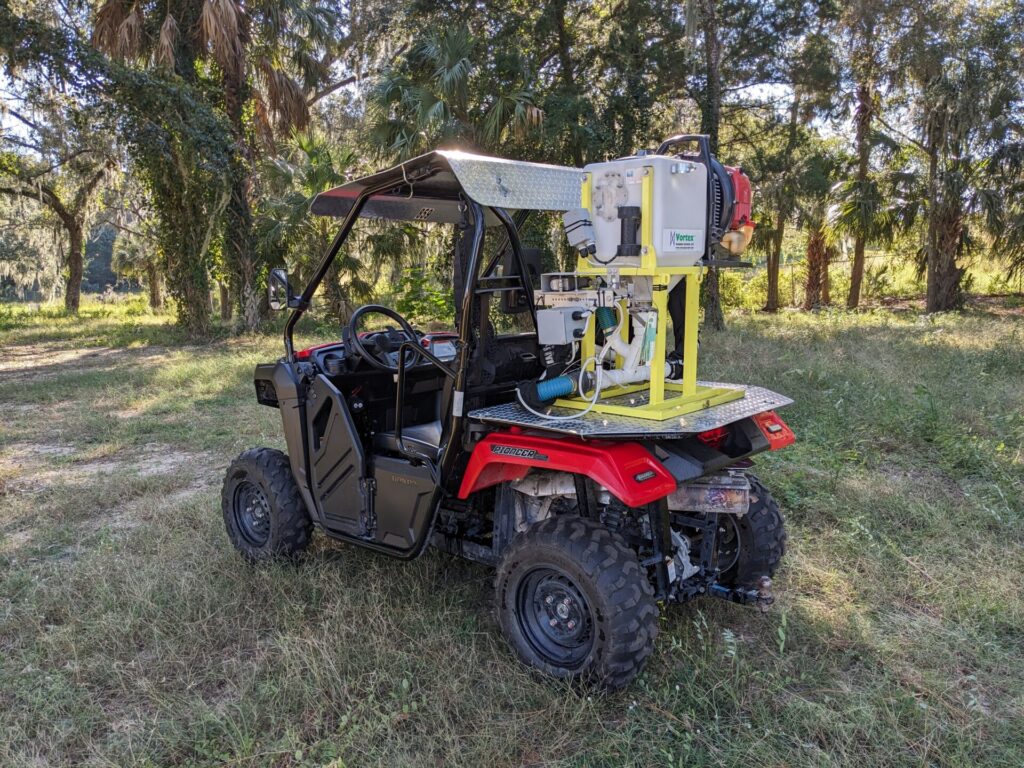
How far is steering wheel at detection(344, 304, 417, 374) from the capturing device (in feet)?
12.0

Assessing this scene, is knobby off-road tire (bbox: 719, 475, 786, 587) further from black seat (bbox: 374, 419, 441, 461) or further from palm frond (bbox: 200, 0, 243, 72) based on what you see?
palm frond (bbox: 200, 0, 243, 72)

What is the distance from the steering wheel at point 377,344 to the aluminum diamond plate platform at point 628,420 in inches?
29.0

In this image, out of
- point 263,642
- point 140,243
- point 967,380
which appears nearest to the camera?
point 263,642

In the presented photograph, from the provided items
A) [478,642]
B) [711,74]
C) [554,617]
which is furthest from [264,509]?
[711,74]

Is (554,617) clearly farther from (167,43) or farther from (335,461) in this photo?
(167,43)

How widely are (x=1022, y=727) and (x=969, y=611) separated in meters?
0.85

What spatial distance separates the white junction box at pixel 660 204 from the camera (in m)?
2.79

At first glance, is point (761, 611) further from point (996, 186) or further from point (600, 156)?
point (996, 186)

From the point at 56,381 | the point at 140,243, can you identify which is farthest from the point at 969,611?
the point at 140,243

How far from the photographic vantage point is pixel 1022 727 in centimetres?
257

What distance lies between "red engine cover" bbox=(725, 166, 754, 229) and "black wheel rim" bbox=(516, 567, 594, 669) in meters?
1.53

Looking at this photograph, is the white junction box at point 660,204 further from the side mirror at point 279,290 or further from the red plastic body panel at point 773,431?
the side mirror at point 279,290

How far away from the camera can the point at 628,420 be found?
281 cm

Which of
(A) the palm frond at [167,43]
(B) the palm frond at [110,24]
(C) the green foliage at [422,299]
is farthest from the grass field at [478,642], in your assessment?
(B) the palm frond at [110,24]
